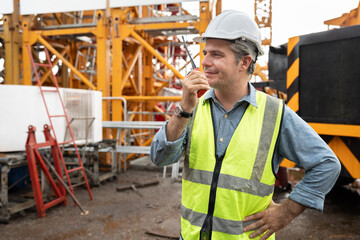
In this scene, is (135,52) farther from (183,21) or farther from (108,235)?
(108,235)

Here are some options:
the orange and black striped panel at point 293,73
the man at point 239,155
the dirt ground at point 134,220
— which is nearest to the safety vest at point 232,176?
the man at point 239,155

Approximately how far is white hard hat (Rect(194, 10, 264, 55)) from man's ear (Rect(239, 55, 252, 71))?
0.08 m

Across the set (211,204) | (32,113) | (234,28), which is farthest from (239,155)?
(32,113)

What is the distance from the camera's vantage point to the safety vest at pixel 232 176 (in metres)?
1.56

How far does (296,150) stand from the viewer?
5.16 feet

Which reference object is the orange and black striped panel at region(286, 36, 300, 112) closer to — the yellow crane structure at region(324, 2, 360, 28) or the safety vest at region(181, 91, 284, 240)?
the safety vest at region(181, 91, 284, 240)

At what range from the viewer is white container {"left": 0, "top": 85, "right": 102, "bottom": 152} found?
5.17 m

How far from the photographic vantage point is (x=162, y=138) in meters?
1.55

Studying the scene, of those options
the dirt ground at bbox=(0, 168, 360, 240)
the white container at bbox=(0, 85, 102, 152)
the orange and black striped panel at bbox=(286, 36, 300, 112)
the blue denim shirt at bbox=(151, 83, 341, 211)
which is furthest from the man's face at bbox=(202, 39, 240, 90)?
the white container at bbox=(0, 85, 102, 152)

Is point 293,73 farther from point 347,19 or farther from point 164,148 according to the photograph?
point 347,19

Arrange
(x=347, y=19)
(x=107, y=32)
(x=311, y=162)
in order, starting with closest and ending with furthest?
1. (x=311, y=162)
2. (x=347, y=19)
3. (x=107, y=32)

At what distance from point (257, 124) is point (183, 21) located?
6.49 meters

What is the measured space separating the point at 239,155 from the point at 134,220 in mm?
3726

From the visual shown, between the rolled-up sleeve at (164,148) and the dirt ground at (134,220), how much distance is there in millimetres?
2925
